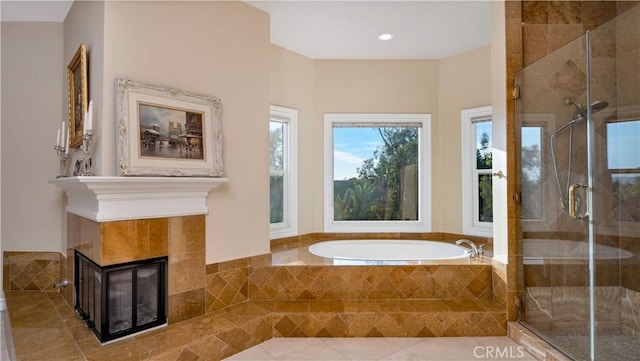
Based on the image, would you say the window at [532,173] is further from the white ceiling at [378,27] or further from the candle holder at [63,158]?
the candle holder at [63,158]

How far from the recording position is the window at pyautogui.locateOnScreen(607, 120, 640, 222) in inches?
82.4

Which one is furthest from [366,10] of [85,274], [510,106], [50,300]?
[50,300]

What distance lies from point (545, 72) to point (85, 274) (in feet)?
→ 11.1

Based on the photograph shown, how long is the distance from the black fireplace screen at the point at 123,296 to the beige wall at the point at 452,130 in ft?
9.61

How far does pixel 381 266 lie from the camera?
2.68m

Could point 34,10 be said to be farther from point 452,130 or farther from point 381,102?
point 452,130

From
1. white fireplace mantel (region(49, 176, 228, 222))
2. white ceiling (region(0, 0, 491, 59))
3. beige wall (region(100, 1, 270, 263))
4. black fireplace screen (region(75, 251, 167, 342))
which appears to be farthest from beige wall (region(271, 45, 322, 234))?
black fireplace screen (region(75, 251, 167, 342))

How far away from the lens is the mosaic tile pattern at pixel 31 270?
279cm

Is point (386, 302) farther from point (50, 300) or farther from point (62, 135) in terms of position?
point (62, 135)

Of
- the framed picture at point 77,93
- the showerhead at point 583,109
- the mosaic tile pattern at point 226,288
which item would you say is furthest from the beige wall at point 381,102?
the framed picture at point 77,93

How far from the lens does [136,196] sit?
2.06 metres

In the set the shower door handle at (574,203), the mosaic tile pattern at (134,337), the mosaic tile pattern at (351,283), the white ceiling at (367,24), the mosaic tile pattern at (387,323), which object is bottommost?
the mosaic tile pattern at (387,323)

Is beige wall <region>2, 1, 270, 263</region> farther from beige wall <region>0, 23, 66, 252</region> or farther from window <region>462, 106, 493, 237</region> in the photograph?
window <region>462, 106, 493, 237</region>

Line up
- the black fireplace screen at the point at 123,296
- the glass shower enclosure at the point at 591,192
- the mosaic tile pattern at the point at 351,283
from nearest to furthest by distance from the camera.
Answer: the black fireplace screen at the point at 123,296 → the glass shower enclosure at the point at 591,192 → the mosaic tile pattern at the point at 351,283
